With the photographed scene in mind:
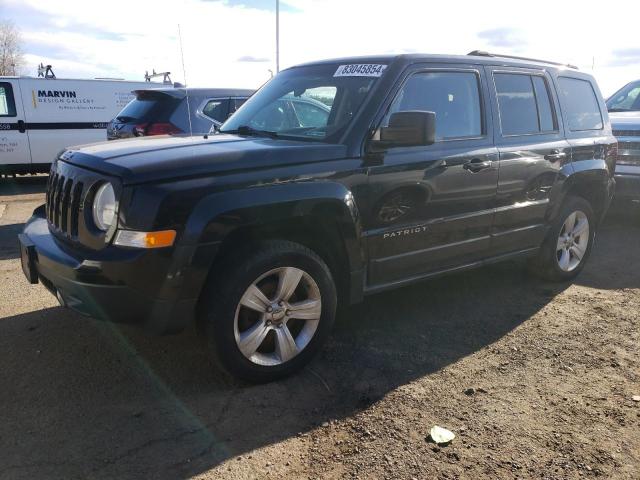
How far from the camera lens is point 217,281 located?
→ 304 cm

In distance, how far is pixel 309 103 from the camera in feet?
13.6

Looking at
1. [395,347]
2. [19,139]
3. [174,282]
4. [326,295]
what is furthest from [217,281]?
[19,139]

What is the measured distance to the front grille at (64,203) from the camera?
10.4 feet

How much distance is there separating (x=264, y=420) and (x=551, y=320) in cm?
256

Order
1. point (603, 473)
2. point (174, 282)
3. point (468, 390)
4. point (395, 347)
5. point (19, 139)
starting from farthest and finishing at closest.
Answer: point (19, 139) → point (395, 347) → point (468, 390) → point (174, 282) → point (603, 473)

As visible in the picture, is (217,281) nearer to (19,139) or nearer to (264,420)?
(264,420)

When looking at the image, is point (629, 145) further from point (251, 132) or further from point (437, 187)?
point (251, 132)

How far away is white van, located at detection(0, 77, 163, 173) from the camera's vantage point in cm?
1124

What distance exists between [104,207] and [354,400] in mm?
1718

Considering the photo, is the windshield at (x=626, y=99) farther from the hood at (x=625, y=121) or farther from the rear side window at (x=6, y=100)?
the rear side window at (x=6, y=100)

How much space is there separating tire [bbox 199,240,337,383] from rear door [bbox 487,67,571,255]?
70.0 inches

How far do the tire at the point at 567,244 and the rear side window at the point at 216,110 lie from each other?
4.71m

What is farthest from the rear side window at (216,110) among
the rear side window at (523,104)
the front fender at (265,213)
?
the front fender at (265,213)

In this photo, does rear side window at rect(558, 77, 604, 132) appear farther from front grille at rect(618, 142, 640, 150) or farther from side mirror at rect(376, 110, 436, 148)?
front grille at rect(618, 142, 640, 150)
